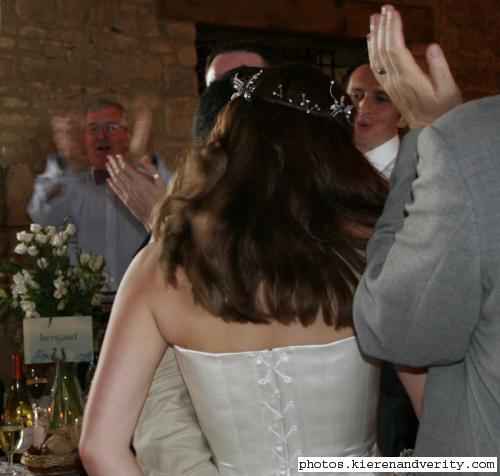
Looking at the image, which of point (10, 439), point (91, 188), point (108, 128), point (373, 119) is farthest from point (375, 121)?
point (91, 188)

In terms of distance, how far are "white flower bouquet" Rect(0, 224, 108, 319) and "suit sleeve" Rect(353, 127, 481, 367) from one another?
5.35ft

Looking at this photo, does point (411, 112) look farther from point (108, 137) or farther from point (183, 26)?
point (183, 26)

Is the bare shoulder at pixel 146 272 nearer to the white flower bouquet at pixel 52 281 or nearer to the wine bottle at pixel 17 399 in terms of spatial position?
the wine bottle at pixel 17 399

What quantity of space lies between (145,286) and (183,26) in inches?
195

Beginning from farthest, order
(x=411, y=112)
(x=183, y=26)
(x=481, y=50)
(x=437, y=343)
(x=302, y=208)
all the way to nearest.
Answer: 1. (x=481, y=50)
2. (x=183, y=26)
3. (x=302, y=208)
4. (x=411, y=112)
5. (x=437, y=343)

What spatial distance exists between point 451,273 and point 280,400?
52cm

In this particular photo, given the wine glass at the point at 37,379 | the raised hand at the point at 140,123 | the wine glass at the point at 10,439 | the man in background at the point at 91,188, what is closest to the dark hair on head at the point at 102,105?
the man in background at the point at 91,188

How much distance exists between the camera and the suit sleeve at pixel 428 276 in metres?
1.19

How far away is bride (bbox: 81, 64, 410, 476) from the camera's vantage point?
4.95 feet

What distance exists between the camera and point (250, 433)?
162 cm

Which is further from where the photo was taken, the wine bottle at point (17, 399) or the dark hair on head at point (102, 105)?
the dark hair on head at point (102, 105)

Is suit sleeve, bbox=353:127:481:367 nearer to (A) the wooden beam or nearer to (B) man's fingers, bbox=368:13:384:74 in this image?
(B) man's fingers, bbox=368:13:384:74

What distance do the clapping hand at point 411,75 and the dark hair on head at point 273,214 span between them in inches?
9.0

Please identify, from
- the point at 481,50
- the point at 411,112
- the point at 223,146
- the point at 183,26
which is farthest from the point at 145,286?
the point at 481,50
